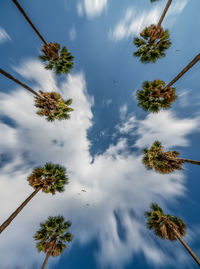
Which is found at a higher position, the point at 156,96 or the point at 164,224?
the point at 156,96

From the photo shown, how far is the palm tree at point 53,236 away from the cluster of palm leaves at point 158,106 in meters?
8.59

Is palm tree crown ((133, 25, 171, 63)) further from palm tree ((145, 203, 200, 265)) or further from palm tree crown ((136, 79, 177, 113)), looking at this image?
palm tree ((145, 203, 200, 265))

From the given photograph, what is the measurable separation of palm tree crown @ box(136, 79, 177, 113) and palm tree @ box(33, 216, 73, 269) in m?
14.7

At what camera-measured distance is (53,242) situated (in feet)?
31.7

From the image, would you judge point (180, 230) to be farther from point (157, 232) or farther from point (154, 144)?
point (154, 144)

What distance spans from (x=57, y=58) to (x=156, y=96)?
10630 millimetres

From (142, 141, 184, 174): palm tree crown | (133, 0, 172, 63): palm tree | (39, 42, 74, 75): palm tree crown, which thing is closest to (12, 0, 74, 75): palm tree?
(39, 42, 74, 75): palm tree crown

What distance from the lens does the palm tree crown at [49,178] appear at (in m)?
8.85

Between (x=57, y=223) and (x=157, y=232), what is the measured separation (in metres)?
9.86

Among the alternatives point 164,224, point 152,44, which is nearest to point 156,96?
point 152,44

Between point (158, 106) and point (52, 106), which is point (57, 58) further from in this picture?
point (158, 106)

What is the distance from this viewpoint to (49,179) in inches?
369

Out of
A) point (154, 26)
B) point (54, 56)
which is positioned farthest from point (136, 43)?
point (54, 56)

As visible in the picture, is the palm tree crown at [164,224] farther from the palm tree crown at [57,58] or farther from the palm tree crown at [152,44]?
the palm tree crown at [57,58]
